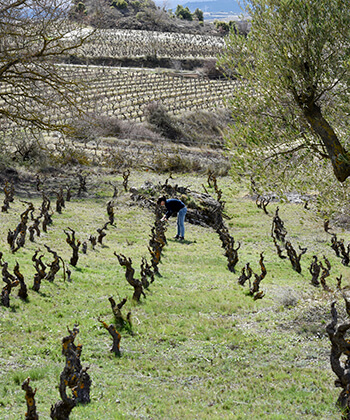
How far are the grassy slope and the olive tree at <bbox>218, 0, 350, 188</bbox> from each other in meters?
3.67

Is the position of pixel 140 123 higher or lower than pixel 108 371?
higher

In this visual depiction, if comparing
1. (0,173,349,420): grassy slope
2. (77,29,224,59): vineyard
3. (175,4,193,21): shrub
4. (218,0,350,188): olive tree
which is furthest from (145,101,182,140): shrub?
(175,4,193,21): shrub

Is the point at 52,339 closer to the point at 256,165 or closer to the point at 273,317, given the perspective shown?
the point at 273,317

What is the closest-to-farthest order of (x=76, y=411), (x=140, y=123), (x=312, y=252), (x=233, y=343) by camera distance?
1. (x=76, y=411)
2. (x=233, y=343)
3. (x=312, y=252)
4. (x=140, y=123)

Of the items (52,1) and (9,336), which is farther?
(52,1)

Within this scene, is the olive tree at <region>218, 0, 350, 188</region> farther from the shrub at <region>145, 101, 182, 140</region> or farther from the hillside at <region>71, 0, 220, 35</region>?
the hillside at <region>71, 0, 220, 35</region>

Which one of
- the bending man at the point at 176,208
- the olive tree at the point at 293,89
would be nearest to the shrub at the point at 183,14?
the bending man at the point at 176,208

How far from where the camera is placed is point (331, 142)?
1072 centimetres

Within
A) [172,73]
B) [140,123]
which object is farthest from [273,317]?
[172,73]

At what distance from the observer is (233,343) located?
390 inches

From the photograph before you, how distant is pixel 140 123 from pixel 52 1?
3851cm

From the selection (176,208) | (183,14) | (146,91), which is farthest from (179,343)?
(183,14)

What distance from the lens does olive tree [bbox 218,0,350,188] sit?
1084 centimetres

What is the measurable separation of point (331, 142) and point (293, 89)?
1.61 metres
